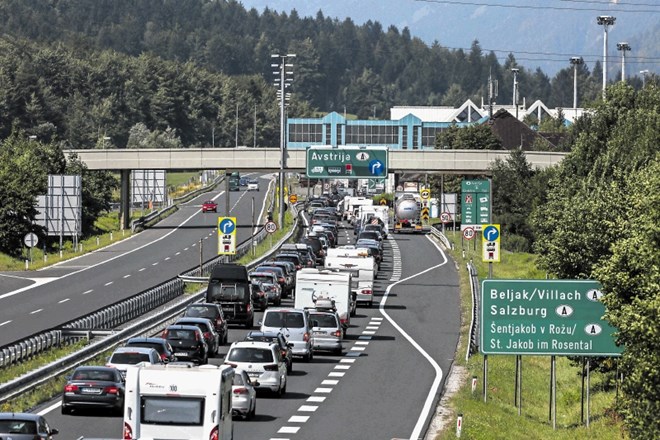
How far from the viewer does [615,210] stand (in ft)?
141

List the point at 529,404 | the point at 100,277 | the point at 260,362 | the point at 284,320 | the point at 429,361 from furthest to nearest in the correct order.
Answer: the point at 100,277, the point at 429,361, the point at 284,320, the point at 529,404, the point at 260,362

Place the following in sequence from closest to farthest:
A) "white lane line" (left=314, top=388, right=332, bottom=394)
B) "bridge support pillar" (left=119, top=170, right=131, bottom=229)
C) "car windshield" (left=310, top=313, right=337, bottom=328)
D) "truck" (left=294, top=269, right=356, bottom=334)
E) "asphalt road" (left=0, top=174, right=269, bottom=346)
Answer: "white lane line" (left=314, top=388, right=332, bottom=394), "car windshield" (left=310, top=313, right=337, bottom=328), "truck" (left=294, top=269, right=356, bottom=334), "asphalt road" (left=0, top=174, right=269, bottom=346), "bridge support pillar" (left=119, top=170, right=131, bottom=229)

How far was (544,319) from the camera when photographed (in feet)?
125

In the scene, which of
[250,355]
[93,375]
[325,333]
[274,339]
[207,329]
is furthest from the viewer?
[325,333]

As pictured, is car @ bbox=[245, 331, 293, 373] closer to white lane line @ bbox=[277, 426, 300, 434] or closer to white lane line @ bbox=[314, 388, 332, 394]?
white lane line @ bbox=[314, 388, 332, 394]

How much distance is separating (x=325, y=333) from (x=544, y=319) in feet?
47.9

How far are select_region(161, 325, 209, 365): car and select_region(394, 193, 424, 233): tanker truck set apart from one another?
76423 mm

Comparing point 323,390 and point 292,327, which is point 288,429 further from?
point 292,327

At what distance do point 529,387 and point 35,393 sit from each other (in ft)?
63.1

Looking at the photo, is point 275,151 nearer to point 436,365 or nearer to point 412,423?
point 436,365

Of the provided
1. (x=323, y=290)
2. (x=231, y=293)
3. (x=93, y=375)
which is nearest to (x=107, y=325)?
(x=231, y=293)

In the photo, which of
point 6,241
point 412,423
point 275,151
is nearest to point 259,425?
point 412,423

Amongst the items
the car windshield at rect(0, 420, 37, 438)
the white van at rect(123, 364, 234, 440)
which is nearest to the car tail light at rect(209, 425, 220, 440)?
the white van at rect(123, 364, 234, 440)

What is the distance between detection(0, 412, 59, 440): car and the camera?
26594 mm
